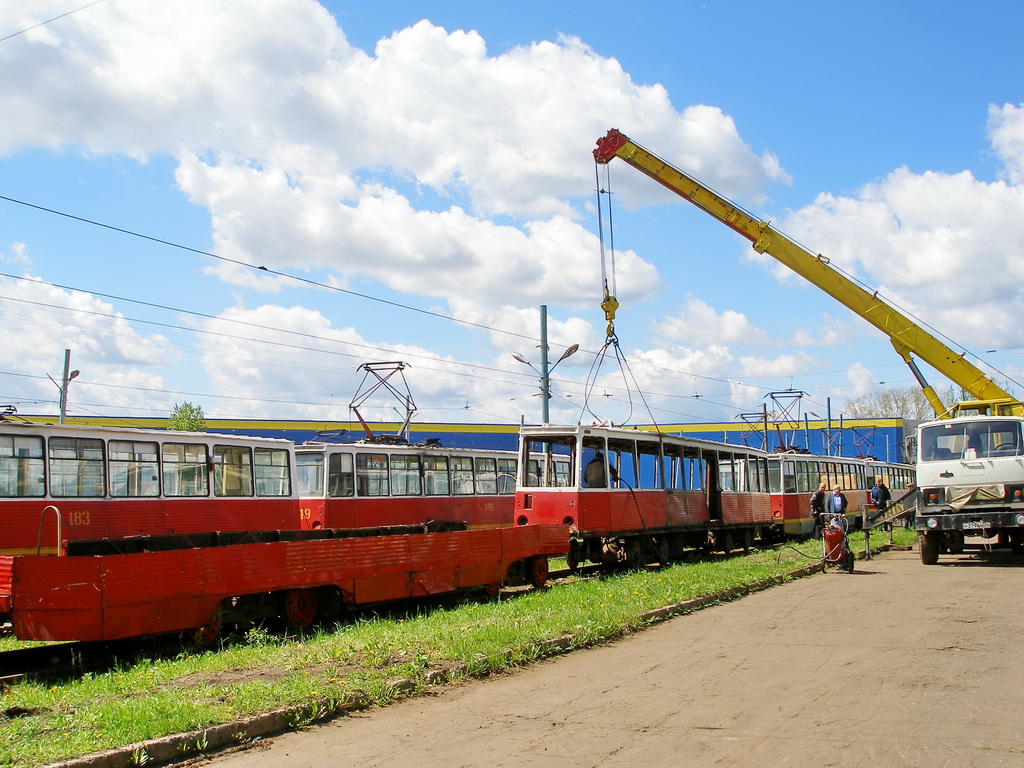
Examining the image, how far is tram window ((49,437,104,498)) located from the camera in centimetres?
1456

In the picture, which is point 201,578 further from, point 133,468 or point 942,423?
point 942,423

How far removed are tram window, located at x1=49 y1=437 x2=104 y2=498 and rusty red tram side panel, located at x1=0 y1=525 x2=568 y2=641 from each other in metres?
5.44

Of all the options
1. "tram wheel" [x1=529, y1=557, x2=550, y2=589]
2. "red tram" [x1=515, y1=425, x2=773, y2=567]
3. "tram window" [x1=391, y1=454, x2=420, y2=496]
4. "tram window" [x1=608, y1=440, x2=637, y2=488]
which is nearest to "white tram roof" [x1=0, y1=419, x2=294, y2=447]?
"tram window" [x1=391, y1=454, x2=420, y2=496]

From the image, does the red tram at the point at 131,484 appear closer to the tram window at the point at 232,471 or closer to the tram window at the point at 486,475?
the tram window at the point at 232,471

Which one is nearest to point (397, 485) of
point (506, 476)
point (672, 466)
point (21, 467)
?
point (506, 476)

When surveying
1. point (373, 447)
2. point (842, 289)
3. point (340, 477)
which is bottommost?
point (340, 477)

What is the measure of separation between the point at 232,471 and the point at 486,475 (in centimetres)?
899

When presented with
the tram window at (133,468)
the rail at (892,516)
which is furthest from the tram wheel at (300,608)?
the rail at (892,516)

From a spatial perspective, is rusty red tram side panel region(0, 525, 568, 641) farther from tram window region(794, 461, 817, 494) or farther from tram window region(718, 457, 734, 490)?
tram window region(794, 461, 817, 494)

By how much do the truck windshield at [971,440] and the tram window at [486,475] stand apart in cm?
1110

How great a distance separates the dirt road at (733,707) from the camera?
236 inches

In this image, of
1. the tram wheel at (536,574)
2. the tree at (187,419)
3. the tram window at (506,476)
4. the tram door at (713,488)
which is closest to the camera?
the tram wheel at (536,574)

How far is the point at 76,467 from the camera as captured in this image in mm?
14945

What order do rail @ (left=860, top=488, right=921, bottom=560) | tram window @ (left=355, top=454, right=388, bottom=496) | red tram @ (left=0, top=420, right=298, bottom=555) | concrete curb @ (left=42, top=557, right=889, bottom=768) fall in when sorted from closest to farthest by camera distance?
concrete curb @ (left=42, top=557, right=889, bottom=768)
red tram @ (left=0, top=420, right=298, bottom=555)
rail @ (left=860, top=488, right=921, bottom=560)
tram window @ (left=355, top=454, right=388, bottom=496)
